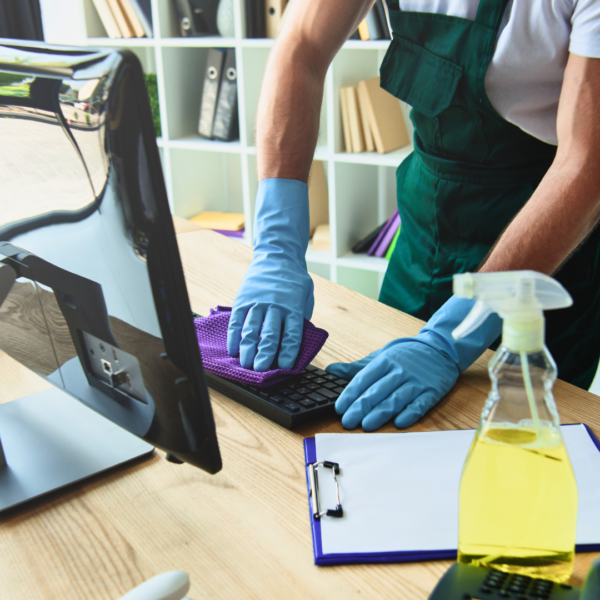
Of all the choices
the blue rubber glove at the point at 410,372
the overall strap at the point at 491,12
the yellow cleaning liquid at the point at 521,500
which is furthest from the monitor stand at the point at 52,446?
the overall strap at the point at 491,12

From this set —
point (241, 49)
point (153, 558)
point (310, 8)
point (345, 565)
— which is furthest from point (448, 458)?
point (241, 49)

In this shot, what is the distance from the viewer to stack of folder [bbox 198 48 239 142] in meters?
2.73

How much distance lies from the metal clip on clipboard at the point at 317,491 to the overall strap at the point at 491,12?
0.84m

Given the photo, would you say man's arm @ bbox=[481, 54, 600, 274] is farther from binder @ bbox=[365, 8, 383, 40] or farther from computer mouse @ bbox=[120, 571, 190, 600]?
binder @ bbox=[365, 8, 383, 40]

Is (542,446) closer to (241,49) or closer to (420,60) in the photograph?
(420,60)

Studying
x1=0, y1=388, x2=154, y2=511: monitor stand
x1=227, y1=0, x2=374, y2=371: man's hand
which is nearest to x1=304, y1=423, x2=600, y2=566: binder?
x1=0, y1=388, x2=154, y2=511: monitor stand

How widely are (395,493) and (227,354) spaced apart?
1.23 feet

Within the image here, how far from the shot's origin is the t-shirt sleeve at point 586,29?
0.92 metres

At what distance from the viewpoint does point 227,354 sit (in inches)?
37.5

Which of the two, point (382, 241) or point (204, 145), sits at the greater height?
point (204, 145)

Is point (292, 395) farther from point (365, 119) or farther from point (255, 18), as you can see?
point (255, 18)

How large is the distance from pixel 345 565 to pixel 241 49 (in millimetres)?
2342

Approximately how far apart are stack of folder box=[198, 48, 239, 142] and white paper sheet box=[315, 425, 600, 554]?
2.27 m

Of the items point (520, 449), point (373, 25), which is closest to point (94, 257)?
point (520, 449)
